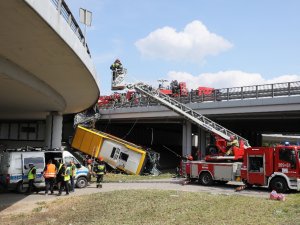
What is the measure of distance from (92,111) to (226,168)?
2075 cm

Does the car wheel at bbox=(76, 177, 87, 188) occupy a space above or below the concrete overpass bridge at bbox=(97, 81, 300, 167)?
below

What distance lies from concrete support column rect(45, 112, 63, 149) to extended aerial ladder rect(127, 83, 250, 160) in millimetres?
5610

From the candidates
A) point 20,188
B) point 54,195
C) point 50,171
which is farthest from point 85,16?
point 20,188

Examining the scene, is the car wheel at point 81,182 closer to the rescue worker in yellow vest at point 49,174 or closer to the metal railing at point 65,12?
the rescue worker in yellow vest at point 49,174

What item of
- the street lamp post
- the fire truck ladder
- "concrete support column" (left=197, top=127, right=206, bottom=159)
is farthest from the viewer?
"concrete support column" (left=197, top=127, right=206, bottom=159)

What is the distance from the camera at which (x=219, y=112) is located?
1171 inches

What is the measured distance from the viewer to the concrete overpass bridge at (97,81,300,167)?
26.2 metres

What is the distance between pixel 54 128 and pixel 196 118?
9.95 m

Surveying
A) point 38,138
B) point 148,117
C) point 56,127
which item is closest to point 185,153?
point 148,117

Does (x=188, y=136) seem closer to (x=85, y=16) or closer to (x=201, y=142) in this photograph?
(x=201, y=142)

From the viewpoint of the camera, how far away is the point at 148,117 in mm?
35500

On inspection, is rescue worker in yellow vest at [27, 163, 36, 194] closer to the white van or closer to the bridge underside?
the white van

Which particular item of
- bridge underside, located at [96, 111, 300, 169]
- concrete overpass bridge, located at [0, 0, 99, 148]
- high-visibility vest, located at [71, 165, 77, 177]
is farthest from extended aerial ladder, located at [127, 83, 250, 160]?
high-visibility vest, located at [71, 165, 77, 177]

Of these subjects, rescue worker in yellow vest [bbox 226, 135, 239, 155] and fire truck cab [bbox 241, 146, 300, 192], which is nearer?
fire truck cab [bbox 241, 146, 300, 192]
